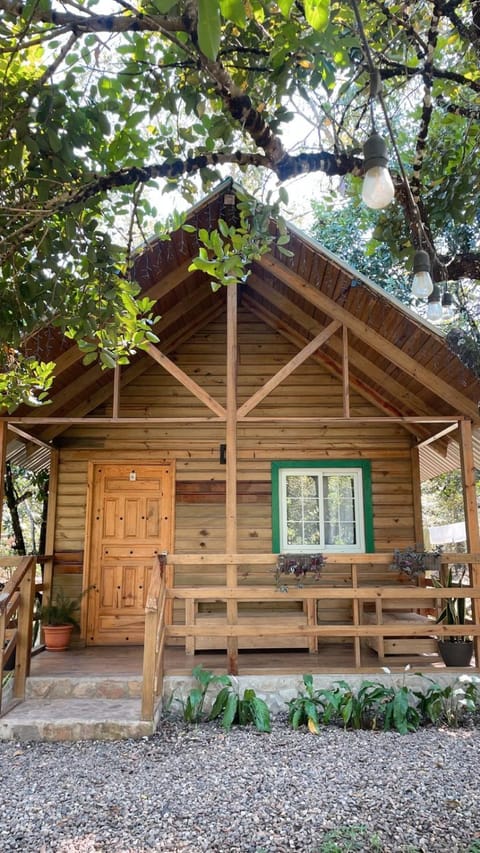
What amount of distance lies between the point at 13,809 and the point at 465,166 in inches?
171

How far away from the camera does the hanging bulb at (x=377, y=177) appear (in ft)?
6.17

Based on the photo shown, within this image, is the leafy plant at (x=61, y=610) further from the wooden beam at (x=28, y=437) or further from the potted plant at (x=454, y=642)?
the potted plant at (x=454, y=642)

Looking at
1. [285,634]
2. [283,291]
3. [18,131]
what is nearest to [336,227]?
[283,291]

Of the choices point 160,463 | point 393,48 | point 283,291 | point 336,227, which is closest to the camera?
point 393,48

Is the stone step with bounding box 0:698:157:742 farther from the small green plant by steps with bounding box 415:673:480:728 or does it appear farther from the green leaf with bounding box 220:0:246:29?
the green leaf with bounding box 220:0:246:29

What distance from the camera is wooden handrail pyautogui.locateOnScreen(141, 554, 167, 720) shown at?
4.51 metres

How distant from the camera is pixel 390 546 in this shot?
730 centimetres

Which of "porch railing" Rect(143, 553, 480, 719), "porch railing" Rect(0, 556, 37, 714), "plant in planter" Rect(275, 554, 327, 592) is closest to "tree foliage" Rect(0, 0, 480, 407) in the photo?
"porch railing" Rect(0, 556, 37, 714)

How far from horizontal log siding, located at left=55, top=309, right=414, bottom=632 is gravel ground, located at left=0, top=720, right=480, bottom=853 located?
284 cm

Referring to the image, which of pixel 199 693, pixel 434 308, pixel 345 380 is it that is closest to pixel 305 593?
pixel 199 693

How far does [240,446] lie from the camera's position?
7.43 meters

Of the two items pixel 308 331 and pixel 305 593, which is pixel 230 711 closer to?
pixel 305 593

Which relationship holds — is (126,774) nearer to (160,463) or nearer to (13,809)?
(13,809)

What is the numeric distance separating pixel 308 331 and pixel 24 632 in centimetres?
438
